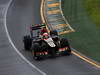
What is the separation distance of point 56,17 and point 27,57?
334 inches

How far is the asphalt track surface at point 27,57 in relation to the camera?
25250 mm

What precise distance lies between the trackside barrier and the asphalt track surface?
Result: 83 cm

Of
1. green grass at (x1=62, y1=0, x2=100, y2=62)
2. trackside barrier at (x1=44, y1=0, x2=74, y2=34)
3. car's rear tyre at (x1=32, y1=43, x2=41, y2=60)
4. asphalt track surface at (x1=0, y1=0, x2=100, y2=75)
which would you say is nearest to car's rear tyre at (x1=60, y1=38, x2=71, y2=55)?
asphalt track surface at (x1=0, y1=0, x2=100, y2=75)

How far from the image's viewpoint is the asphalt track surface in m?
25.2

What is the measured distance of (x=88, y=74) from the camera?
78.6ft

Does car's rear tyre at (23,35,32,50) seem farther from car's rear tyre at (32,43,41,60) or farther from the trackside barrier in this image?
the trackside barrier

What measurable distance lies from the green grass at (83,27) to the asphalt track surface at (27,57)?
1.28 meters

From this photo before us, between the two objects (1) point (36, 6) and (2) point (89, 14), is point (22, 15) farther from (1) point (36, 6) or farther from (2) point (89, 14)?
(2) point (89, 14)

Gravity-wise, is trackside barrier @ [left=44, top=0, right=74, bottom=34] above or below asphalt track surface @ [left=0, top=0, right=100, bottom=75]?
above

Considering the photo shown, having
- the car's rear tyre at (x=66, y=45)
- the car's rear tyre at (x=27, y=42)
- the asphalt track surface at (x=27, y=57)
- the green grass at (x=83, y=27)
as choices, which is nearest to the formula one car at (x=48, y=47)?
the car's rear tyre at (x=66, y=45)

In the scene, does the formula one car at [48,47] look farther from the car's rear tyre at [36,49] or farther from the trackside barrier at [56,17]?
the trackside barrier at [56,17]

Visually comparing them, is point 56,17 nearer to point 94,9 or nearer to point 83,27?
point 94,9

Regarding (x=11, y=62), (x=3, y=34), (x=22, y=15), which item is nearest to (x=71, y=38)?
(x=11, y=62)

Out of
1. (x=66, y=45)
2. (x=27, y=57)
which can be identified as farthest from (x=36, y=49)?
(x=66, y=45)
